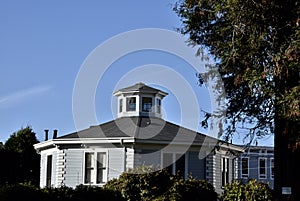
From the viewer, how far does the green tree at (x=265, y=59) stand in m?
14.1

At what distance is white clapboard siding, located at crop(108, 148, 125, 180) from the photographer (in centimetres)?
2681

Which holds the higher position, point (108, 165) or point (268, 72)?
point (268, 72)

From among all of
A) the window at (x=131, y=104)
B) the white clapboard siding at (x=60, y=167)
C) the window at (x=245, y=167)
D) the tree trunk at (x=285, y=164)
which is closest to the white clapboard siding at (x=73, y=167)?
the white clapboard siding at (x=60, y=167)

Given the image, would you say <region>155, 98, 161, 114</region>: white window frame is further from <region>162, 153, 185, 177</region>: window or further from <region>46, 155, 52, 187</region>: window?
<region>46, 155, 52, 187</region>: window

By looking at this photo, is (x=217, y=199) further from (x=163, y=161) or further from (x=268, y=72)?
(x=268, y=72)

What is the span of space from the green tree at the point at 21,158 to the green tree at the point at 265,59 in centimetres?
2100

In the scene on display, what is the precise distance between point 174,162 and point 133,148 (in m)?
2.21

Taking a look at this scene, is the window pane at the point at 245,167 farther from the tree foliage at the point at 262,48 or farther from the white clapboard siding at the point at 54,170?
the tree foliage at the point at 262,48

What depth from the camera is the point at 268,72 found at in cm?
1437

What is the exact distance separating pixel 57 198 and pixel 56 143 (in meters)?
11.7

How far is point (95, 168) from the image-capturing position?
2744 centimetres

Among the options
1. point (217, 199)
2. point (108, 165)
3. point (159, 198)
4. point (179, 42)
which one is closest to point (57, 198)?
point (159, 198)

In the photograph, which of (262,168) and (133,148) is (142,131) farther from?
(262,168)

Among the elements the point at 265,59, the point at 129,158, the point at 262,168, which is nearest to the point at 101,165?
the point at 129,158
